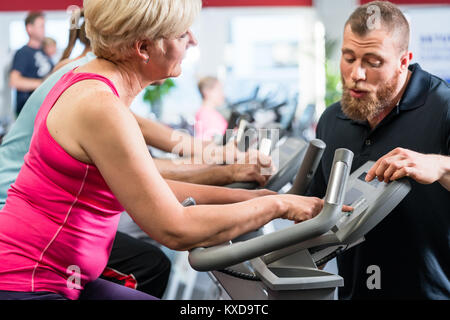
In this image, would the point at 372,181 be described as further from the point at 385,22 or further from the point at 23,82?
the point at 23,82

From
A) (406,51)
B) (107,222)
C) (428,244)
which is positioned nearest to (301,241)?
(107,222)

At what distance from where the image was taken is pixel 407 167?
4.50 ft

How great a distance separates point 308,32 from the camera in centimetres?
1056

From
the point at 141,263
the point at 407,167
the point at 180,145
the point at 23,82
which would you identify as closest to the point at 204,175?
the point at 141,263

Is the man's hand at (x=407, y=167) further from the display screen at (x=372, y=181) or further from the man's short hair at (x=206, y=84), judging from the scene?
the man's short hair at (x=206, y=84)

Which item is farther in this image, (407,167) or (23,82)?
(23,82)

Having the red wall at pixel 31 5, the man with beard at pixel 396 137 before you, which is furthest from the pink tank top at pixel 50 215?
the red wall at pixel 31 5

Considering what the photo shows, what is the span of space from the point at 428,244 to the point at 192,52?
9027mm

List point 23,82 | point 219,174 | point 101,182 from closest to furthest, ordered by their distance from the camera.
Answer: point 101,182
point 219,174
point 23,82

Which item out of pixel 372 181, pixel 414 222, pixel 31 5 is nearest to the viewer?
pixel 372 181

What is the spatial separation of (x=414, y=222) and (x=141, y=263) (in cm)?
97

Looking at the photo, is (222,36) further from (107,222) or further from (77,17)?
(107,222)

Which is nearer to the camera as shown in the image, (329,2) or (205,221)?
(205,221)

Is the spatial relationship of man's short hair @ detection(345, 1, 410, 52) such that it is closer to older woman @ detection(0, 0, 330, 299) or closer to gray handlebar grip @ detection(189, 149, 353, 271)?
older woman @ detection(0, 0, 330, 299)
